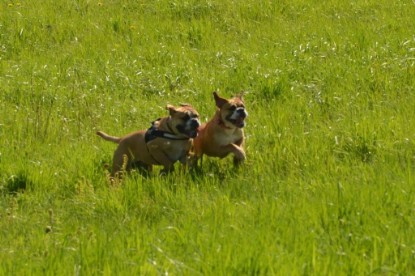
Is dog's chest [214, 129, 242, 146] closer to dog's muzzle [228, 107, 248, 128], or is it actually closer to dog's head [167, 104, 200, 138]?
dog's muzzle [228, 107, 248, 128]

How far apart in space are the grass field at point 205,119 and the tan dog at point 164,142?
0.79ft

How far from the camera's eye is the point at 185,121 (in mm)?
6934

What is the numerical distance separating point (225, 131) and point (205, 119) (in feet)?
4.53

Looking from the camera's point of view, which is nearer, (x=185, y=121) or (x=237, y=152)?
(x=237, y=152)

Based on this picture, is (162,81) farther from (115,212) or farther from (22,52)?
(115,212)

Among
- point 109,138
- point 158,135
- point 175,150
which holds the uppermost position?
point 158,135

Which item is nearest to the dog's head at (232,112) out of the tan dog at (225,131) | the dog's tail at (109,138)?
the tan dog at (225,131)

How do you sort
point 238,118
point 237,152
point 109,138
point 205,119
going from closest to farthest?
point 237,152
point 238,118
point 109,138
point 205,119

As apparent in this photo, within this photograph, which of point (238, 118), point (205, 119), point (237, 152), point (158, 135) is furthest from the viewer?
point (205, 119)

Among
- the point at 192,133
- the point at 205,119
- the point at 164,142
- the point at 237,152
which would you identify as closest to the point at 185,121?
the point at 192,133

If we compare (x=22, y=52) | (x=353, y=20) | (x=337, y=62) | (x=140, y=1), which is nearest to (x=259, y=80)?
(x=337, y=62)

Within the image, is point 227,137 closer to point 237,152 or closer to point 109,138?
point 237,152

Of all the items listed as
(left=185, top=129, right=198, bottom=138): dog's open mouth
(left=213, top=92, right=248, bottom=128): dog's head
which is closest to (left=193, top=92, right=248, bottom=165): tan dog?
(left=213, top=92, right=248, bottom=128): dog's head

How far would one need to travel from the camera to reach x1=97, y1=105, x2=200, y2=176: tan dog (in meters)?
6.95
